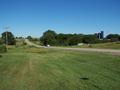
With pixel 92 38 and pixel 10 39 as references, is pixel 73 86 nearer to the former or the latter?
pixel 92 38

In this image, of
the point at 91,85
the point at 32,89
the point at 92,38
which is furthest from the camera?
the point at 92,38

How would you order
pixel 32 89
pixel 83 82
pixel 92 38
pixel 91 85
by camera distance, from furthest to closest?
1. pixel 92 38
2. pixel 83 82
3. pixel 91 85
4. pixel 32 89

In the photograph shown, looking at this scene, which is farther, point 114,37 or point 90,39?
point 114,37

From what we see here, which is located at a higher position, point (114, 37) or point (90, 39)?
point (114, 37)

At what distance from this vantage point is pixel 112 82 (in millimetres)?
10383

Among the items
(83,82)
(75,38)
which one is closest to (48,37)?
(75,38)

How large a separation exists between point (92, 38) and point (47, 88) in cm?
12478

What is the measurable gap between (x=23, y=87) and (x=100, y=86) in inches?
131

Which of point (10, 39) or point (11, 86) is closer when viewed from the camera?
point (11, 86)

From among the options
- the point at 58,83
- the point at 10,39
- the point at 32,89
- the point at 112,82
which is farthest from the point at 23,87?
the point at 10,39

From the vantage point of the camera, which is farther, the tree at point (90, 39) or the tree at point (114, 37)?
the tree at point (90, 39)

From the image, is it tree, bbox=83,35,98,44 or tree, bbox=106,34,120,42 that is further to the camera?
tree, bbox=83,35,98,44

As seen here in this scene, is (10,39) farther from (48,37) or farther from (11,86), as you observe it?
(11,86)

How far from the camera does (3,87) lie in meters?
9.83
